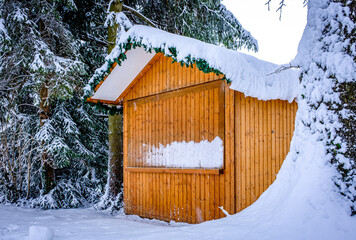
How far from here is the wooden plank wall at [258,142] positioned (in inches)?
238

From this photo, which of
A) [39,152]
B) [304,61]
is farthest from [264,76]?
[39,152]

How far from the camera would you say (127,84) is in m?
8.86

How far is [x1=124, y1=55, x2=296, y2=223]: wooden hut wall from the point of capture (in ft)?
20.1

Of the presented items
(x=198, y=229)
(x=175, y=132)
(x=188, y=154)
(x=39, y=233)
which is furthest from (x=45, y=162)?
(x=198, y=229)

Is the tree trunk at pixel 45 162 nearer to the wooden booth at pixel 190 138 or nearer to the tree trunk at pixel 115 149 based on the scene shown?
the tree trunk at pixel 115 149

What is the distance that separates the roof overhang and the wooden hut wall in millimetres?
221

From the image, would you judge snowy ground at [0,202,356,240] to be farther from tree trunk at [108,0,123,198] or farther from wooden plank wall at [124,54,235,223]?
tree trunk at [108,0,123,198]

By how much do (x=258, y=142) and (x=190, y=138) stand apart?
1573mm

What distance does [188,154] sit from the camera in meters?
7.11

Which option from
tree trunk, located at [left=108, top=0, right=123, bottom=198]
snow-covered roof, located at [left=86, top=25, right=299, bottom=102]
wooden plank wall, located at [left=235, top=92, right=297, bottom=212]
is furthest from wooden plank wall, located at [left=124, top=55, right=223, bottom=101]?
tree trunk, located at [left=108, top=0, right=123, bottom=198]

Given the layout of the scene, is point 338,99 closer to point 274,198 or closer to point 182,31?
point 274,198

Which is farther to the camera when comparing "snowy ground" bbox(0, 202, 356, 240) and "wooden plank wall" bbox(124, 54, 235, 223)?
"wooden plank wall" bbox(124, 54, 235, 223)

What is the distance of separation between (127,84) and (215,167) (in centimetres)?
367

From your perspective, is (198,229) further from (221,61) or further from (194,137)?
(194,137)
